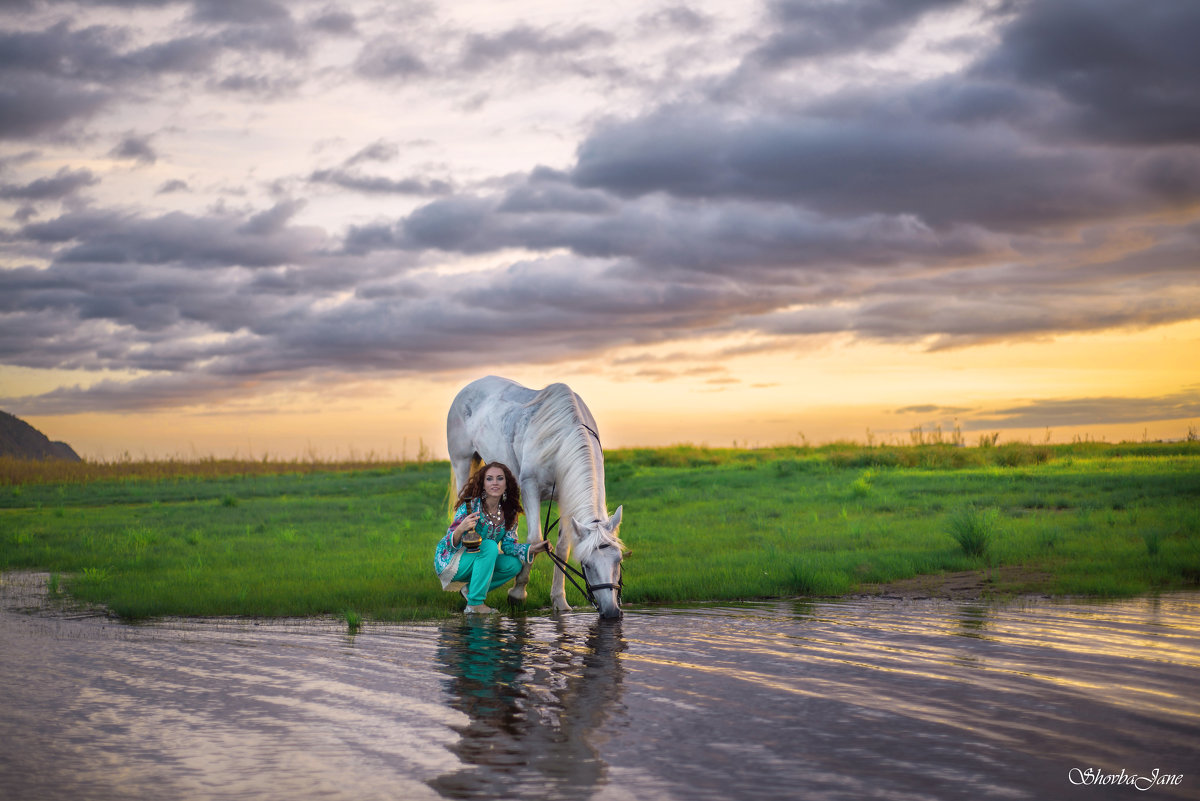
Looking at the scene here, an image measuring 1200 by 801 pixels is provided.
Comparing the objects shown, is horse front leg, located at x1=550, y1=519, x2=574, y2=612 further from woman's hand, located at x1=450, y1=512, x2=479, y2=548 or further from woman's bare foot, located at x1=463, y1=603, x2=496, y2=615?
woman's hand, located at x1=450, y1=512, x2=479, y2=548

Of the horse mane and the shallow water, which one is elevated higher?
the horse mane

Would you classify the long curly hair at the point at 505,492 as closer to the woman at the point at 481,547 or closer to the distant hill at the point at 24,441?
the woman at the point at 481,547

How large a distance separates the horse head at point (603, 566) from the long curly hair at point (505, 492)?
56.4 inches

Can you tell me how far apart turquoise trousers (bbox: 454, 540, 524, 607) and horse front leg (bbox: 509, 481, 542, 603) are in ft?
0.38

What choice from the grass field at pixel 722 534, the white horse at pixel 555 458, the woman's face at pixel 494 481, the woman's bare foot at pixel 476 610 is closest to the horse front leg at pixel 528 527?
the white horse at pixel 555 458

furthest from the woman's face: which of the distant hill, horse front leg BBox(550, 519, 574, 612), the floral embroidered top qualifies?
the distant hill

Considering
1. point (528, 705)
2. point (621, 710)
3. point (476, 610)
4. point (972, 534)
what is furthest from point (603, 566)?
point (972, 534)

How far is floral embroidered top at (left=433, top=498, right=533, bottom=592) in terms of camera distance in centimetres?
955

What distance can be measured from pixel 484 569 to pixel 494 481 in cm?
99

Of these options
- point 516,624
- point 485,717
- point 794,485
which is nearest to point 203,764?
point 485,717

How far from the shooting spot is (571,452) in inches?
384

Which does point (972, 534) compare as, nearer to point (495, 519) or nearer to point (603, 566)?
point (603, 566)

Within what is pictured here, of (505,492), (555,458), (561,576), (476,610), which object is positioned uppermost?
(555,458)

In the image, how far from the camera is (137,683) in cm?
646
